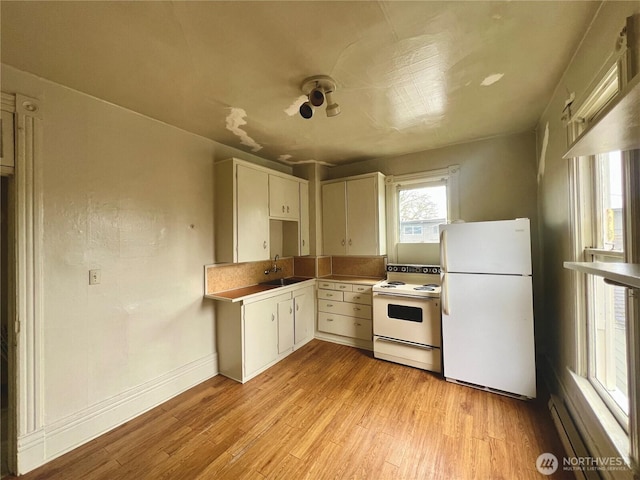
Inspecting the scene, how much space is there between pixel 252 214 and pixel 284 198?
65 cm

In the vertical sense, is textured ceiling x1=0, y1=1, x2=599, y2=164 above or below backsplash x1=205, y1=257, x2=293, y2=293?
above

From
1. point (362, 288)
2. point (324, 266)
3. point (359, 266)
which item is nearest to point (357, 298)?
point (362, 288)

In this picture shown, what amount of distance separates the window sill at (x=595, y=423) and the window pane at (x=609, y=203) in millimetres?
936

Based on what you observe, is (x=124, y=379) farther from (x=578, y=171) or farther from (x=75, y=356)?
(x=578, y=171)

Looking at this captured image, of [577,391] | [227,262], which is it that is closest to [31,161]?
[227,262]

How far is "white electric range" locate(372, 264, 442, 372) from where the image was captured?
2.79 metres

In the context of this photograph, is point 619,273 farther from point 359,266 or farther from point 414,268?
point 359,266

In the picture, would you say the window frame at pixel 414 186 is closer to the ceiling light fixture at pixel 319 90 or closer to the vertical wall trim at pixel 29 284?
the ceiling light fixture at pixel 319 90

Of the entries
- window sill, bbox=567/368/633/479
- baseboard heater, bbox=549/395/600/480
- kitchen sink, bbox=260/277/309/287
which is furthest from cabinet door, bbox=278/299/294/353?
window sill, bbox=567/368/633/479

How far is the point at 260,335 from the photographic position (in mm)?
2859

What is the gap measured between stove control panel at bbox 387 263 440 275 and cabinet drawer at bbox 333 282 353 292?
2.02 ft

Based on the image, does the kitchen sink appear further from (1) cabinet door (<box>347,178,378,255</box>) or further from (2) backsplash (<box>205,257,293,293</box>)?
(1) cabinet door (<box>347,178,378,255</box>)

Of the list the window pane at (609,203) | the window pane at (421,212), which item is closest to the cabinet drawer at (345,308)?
the window pane at (421,212)

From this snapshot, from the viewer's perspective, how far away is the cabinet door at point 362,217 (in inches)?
140
